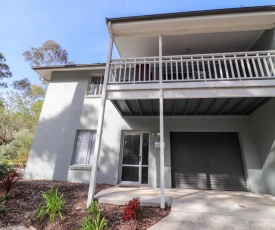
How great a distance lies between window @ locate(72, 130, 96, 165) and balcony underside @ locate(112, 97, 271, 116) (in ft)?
7.30

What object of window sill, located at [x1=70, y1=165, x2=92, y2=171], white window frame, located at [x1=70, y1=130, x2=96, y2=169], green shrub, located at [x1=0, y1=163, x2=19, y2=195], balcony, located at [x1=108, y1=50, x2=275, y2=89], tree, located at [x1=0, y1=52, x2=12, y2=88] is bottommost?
green shrub, located at [x1=0, y1=163, x2=19, y2=195]

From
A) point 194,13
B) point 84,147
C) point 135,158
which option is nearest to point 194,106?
point 194,13

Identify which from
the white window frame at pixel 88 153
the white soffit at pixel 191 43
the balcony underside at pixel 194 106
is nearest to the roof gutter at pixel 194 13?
the white soffit at pixel 191 43

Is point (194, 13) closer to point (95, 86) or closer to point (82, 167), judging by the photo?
point (95, 86)

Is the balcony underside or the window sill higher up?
the balcony underside

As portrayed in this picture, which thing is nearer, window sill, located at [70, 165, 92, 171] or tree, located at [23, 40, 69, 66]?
window sill, located at [70, 165, 92, 171]

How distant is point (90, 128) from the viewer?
880 centimetres

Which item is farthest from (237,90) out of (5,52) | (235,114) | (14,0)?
(5,52)

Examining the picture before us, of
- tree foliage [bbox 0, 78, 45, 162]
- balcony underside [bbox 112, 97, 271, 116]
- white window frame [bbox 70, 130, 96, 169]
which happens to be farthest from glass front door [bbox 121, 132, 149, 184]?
tree foliage [bbox 0, 78, 45, 162]

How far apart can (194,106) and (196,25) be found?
3.34 metres

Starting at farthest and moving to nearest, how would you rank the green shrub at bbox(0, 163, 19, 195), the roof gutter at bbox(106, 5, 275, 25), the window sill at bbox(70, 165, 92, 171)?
1. the window sill at bbox(70, 165, 92, 171)
2. the roof gutter at bbox(106, 5, 275, 25)
3. the green shrub at bbox(0, 163, 19, 195)

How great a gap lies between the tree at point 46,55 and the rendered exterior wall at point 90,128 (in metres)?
17.8

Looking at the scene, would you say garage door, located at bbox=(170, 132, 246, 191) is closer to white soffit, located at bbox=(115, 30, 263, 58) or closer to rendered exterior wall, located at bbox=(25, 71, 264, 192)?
rendered exterior wall, located at bbox=(25, 71, 264, 192)

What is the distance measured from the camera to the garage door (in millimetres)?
7626
